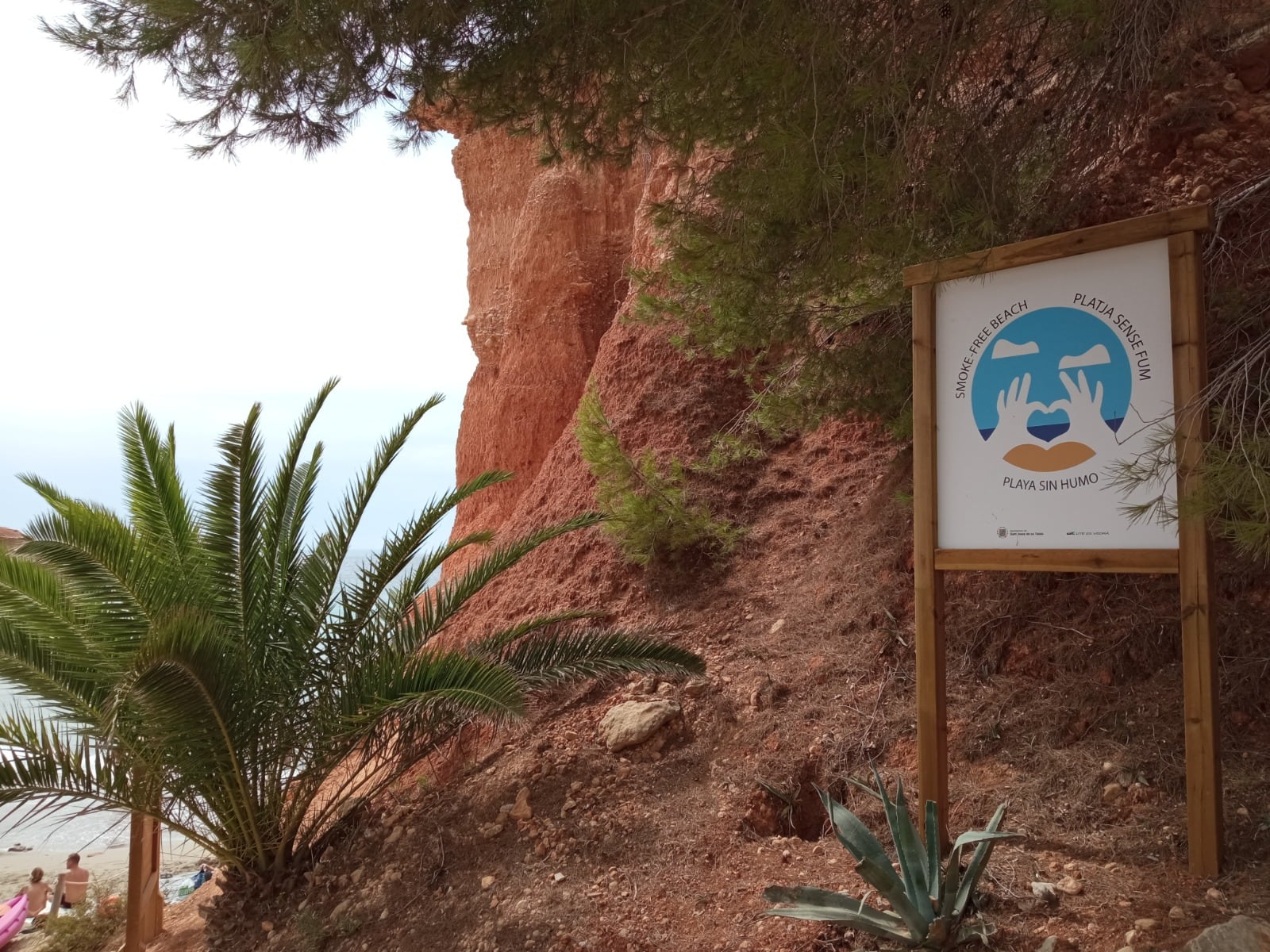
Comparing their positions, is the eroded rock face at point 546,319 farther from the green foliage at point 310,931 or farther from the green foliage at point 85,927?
the green foliage at point 310,931

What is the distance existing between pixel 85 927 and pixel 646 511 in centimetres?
712

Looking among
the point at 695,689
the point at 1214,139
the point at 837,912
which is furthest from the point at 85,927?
the point at 1214,139

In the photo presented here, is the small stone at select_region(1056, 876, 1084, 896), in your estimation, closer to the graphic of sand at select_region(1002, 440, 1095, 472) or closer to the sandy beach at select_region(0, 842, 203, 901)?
the graphic of sand at select_region(1002, 440, 1095, 472)

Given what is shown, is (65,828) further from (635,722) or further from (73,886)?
(635,722)

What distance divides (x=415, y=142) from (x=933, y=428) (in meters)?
3.27

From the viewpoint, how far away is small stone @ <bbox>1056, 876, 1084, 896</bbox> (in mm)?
3814

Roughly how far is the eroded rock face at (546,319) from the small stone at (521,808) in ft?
22.5

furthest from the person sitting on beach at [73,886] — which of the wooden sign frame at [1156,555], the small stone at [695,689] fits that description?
the wooden sign frame at [1156,555]

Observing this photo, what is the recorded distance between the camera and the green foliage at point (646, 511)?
24.2ft

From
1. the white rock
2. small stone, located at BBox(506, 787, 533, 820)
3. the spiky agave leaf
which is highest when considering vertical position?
the white rock

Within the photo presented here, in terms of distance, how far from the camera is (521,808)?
559 centimetres

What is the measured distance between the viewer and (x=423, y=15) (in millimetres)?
4531

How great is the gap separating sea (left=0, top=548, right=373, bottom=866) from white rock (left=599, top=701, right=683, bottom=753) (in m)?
2.60

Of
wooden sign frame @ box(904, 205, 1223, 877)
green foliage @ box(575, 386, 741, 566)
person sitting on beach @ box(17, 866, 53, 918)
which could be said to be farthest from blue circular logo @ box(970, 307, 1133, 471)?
person sitting on beach @ box(17, 866, 53, 918)
